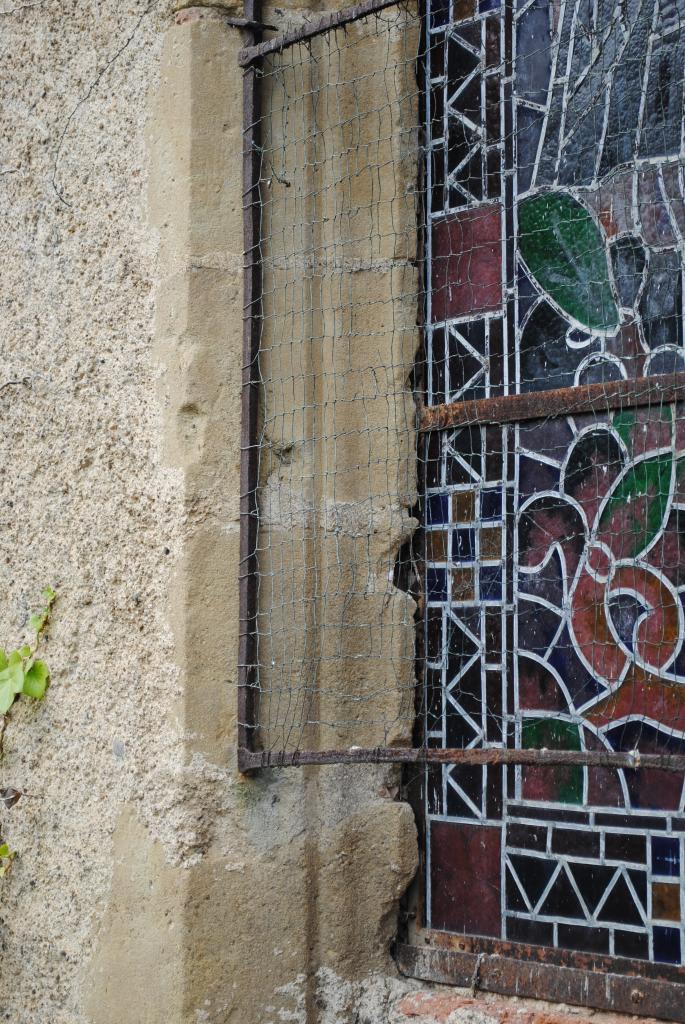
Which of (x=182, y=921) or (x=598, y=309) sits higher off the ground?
(x=598, y=309)

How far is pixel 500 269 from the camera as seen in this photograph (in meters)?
2.11

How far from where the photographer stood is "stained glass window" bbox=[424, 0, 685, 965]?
1880 mm

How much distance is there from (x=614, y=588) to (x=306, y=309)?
729 mm

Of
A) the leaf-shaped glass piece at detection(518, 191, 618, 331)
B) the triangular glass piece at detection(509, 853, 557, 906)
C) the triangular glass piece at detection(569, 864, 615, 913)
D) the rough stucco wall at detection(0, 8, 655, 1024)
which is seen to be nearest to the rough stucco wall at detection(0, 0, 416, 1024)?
the rough stucco wall at detection(0, 8, 655, 1024)

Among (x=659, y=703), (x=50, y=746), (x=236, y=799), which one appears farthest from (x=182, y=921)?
(x=659, y=703)

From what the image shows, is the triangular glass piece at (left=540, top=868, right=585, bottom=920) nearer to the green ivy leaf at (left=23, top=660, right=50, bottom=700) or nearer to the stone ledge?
the stone ledge

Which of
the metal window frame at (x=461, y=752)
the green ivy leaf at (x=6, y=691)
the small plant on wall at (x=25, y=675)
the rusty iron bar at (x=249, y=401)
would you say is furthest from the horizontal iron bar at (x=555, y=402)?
the green ivy leaf at (x=6, y=691)

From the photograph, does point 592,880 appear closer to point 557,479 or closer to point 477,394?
point 557,479

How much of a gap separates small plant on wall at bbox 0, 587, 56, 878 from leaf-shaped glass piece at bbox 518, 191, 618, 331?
3.55ft

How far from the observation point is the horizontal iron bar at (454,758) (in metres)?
1.70

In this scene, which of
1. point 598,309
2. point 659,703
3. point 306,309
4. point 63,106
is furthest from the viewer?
point 63,106

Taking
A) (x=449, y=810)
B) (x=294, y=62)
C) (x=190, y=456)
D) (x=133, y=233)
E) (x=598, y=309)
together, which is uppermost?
(x=294, y=62)

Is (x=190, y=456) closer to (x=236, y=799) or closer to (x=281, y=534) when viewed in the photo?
(x=281, y=534)

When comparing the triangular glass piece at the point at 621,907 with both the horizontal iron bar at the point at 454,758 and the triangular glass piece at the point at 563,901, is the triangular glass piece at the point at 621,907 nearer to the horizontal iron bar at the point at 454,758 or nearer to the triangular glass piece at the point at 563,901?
the triangular glass piece at the point at 563,901
